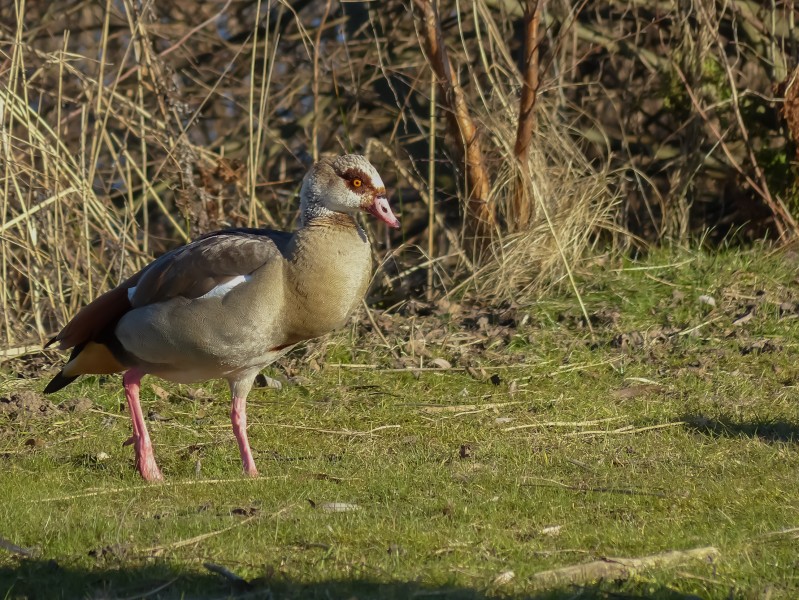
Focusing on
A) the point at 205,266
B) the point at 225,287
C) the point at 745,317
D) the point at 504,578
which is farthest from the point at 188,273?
the point at 745,317

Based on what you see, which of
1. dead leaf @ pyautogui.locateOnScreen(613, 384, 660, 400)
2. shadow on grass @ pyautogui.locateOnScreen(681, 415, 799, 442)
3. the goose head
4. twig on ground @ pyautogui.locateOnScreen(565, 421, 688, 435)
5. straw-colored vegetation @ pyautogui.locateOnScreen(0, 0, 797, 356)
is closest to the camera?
the goose head

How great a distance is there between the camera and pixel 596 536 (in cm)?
442

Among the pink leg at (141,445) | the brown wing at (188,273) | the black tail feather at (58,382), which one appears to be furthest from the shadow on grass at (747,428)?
the black tail feather at (58,382)

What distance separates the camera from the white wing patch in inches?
215

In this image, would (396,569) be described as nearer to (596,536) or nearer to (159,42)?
(596,536)

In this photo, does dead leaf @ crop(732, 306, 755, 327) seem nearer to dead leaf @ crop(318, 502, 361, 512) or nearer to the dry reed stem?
the dry reed stem

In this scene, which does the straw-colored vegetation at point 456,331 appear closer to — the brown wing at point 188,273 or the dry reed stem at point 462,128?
the dry reed stem at point 462,128

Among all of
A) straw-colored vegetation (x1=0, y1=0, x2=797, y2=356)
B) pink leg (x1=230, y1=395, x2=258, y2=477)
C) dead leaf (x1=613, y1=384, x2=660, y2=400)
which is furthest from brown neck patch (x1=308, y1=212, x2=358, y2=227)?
straw-colored vegetation (x1=0, y1=0, x2=797, y2=356)

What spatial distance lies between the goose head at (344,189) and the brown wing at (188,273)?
0.22 m

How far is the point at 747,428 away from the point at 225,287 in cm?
274

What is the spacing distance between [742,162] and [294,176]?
4.56 metres

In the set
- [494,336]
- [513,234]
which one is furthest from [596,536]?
[513,234]

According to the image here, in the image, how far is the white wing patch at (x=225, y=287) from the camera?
5.47 metres

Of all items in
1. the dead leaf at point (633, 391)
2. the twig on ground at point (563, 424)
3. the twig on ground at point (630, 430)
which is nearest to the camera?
the twig on ground at point (630, 430)
